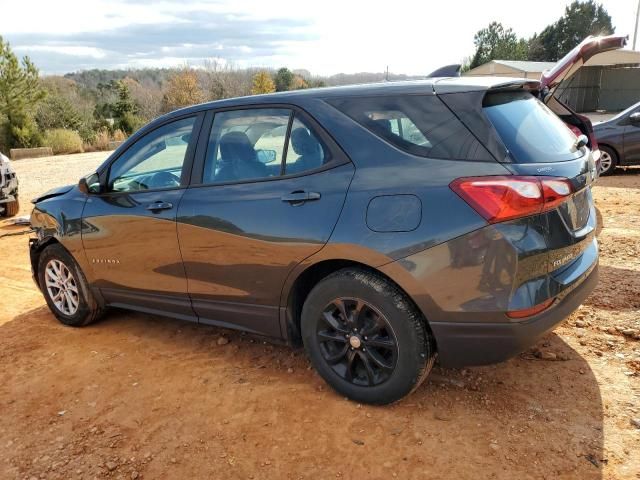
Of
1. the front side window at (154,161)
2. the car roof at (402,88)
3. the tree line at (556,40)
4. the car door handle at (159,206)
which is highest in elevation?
the tree line at (556,40)

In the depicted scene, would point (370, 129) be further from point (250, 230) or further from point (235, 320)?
point (235, 320)

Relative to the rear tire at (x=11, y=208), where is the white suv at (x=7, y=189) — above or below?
above

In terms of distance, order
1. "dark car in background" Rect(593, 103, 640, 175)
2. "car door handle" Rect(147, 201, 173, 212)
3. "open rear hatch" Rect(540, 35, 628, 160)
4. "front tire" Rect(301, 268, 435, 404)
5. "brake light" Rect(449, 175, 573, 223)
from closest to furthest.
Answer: "brake light" Rect(449, 175, 573, 223) < "front tire" Rect(301, 268, 435, 404) < "car door handle" Rect(147, 201, 173, 212) < "open rear hatch" Rect(540, 35, 628, 160) < "dark car in background" Rect(593, 103, 640, 175)

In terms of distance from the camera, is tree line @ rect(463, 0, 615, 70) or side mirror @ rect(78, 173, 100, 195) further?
tree line @ rect(463, 0, 615, 70)

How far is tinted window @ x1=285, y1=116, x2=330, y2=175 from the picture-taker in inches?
116

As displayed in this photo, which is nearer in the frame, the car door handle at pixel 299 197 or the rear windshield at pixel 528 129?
the rear windshield at pixel 528 129

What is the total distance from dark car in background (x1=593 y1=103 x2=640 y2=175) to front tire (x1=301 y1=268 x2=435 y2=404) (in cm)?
915

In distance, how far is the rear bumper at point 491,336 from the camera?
2.52m

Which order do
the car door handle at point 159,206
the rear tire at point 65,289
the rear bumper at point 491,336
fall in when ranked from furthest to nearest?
the rear tire at point 65,289 < the car door handle at point 159,206 < the rear bumper at point 491,336

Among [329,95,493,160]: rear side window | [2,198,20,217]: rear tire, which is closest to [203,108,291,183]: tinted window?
[329,95,493,160]: rear side window

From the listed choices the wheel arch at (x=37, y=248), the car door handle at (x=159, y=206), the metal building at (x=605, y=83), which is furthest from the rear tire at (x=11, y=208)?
the metal building at (x=605, y=83)

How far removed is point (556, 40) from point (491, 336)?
65489 mm

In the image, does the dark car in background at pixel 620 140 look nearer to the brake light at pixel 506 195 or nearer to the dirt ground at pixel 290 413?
the dirt ground at pixel 290 413

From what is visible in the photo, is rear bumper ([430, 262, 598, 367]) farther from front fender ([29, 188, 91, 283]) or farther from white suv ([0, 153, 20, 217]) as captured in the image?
white suv ([0, 153, 20, 217])
